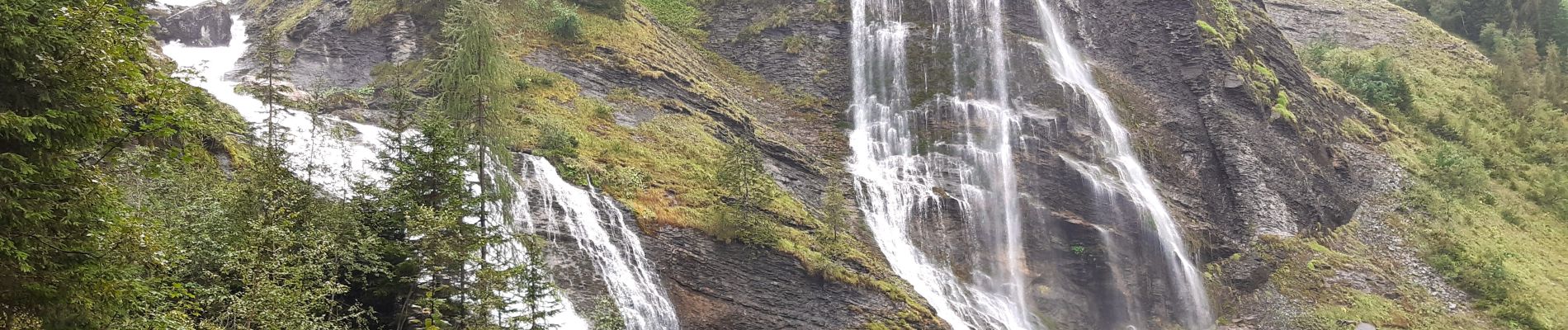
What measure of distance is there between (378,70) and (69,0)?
24284 millimetres

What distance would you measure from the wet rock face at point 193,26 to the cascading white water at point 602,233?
21.0 m

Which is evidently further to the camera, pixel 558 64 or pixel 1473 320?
pixel 558 64

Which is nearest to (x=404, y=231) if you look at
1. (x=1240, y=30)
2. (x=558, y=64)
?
(x=558, y=64)

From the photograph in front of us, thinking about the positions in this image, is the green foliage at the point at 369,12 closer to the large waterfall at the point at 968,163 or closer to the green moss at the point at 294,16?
the green moss at the point at 294,16

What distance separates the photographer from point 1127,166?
34.7 metres

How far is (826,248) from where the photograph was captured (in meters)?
26.7

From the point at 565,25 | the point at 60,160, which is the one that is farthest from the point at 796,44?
the point at 60,160

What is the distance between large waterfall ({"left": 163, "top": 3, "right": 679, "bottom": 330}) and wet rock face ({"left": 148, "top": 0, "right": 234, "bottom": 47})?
537 inches

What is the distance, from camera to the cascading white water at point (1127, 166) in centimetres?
3080

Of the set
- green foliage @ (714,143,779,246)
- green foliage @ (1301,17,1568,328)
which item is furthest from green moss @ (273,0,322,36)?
green foliage @ (1301,17,1568,328)

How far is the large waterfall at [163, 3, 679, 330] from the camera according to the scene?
21672mm

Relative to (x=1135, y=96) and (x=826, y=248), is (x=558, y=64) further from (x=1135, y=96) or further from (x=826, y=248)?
(x=1135, y=96)

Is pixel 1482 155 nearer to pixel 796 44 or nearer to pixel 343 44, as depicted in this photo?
pixel 796 44

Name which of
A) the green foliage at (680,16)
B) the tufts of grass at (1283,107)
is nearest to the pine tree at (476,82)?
the green foliage at (680,16)
